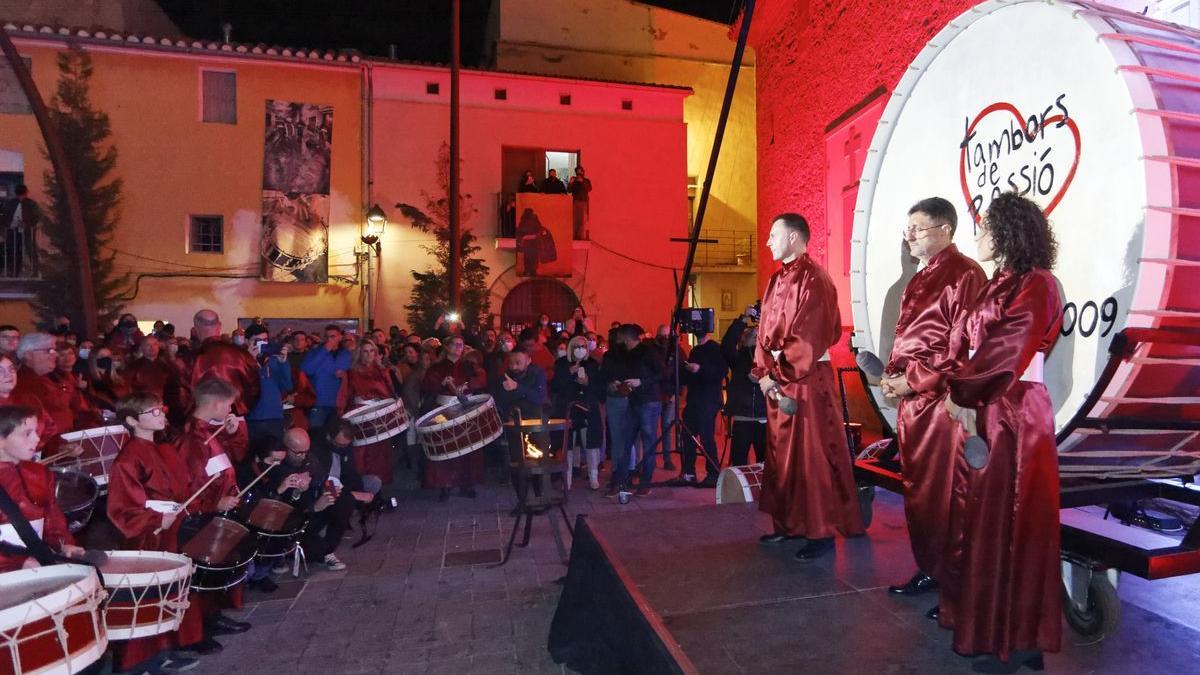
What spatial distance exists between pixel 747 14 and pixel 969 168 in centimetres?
158

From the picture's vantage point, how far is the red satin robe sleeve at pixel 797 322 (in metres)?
3.40

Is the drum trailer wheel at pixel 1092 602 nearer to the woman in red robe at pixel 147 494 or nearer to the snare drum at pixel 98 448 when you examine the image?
the woman in red robe at pixel 147 494

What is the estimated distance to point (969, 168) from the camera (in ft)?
10.6

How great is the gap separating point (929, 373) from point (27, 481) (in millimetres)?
4247

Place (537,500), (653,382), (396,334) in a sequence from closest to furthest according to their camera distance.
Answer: (537,500)
(653,382)
(396,334)

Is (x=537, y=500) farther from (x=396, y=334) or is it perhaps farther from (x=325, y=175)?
(x=325, y=175)

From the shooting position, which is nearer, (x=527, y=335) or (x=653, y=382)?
(x=653, y=382)

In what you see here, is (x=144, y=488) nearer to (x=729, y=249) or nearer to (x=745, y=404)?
(x=745, y=404)

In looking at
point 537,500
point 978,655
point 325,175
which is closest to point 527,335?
point 537,500

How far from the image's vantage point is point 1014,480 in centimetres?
235

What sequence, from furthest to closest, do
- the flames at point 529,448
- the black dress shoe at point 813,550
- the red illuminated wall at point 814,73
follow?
the red illuminated wall at point 814,73
the flames at point 529,448
the black dress shoe at point 813,550

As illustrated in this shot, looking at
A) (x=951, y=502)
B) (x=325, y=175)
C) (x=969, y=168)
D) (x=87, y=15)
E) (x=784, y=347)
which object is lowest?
(x=951, y=502)

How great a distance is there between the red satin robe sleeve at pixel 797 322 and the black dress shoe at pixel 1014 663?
1425 mm

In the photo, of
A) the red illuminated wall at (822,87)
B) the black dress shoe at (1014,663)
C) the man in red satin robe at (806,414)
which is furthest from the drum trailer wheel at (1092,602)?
the red illuminated wall at (822,87)
